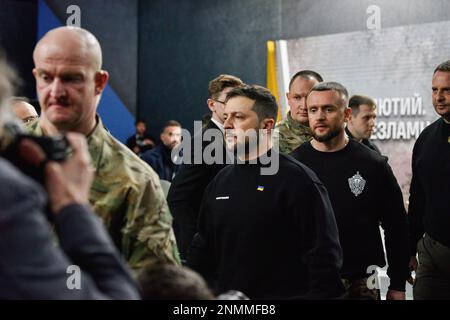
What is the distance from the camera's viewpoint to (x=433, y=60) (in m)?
7.52

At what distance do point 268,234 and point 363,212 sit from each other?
0.97 m

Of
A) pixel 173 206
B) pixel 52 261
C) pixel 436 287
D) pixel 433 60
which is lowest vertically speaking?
pixel 436 287

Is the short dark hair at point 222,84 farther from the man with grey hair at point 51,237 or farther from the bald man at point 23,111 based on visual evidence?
the man with grey hair at point 51,237

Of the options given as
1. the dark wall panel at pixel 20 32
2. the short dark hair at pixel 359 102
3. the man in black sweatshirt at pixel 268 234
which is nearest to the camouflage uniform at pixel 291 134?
the short dark hair at pixel 359 102

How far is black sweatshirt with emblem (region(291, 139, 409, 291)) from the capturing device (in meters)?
3.54

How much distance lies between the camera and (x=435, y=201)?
155 inches

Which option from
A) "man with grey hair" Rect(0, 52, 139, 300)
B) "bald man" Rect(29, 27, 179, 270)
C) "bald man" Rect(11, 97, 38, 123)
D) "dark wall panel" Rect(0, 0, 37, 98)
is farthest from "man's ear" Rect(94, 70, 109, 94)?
"dark wall panel" Rect(0, 0, 37, 98)

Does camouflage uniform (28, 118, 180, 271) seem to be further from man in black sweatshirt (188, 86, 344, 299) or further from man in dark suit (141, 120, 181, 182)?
man in dark suit (141, 120, 181, 182)

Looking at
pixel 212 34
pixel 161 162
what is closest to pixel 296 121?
pixel 161 162

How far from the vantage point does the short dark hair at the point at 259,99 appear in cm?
325

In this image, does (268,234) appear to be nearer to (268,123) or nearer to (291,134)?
(268,123)
